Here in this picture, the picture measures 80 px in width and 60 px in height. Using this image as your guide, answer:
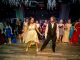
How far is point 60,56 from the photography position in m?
12.0

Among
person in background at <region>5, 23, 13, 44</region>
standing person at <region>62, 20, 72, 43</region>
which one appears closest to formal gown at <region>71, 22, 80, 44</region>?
standing person at <region>62, 20, 72, 43</region>

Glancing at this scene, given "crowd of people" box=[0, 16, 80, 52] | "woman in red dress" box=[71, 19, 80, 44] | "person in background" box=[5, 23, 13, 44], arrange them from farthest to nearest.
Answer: "person in background" box=[5, 23, 13, 44]
"crowd of people" box=[0, 16, 80, 52]
"woman in red dress" box=[71, 19, 80, 44]

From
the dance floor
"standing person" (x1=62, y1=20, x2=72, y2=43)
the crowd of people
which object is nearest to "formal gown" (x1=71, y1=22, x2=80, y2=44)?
the crowd of people

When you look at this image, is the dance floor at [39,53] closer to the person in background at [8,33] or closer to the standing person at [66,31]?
the person in background at [8,33]

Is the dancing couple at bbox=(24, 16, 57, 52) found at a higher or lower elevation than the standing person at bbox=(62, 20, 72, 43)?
higher

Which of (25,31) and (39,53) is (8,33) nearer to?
(25,31)

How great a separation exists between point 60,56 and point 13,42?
4.66 meters

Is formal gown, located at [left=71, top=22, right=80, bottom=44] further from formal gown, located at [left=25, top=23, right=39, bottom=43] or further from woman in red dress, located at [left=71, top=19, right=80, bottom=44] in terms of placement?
formal gown, located at [left=25, top=23, right=39, bottom=43]

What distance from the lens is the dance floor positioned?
Answer: 460 inches

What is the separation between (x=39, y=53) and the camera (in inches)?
498

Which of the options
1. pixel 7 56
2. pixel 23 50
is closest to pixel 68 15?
pixel 23 50

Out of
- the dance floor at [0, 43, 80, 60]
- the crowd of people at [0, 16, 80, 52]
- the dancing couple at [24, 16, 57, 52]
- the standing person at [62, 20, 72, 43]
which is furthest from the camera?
the standing person at [62, 20, 72, 43]

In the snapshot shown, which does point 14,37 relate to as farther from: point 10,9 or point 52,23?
point 52,23

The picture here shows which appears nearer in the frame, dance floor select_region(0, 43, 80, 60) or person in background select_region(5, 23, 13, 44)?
dance floor select_region(0, 43, 80, 60)
